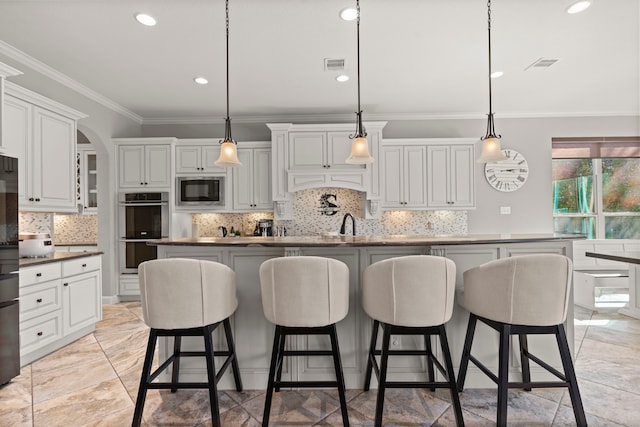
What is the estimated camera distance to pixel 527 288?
5.49ft

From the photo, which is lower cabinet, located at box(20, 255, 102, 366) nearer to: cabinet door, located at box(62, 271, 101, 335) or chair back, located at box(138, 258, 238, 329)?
cabinet door, located at box(62, 271, 101, 335)

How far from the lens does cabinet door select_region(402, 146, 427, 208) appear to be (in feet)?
14.8

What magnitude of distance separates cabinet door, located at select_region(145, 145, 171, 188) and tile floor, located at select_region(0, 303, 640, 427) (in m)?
2.42

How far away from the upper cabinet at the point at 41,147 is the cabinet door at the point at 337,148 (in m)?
2.79

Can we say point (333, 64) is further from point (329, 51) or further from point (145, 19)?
point (145, 19)

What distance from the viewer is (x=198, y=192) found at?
14.7 ft

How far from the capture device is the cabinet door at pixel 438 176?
4512 millimetres

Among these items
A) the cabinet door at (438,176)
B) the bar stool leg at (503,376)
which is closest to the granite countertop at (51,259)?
the bar stool leg at (503,376)

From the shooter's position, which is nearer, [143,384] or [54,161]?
[143,384]

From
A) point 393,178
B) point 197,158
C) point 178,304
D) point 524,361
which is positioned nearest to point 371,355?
point 524,361

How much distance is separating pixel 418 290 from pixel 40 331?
307 cm

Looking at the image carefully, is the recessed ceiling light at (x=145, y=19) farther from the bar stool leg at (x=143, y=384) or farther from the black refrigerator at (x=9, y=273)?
the bar stool leg at (x=143, y=384)

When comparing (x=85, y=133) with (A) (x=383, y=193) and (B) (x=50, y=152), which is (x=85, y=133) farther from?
(A) (x=383, y=193)

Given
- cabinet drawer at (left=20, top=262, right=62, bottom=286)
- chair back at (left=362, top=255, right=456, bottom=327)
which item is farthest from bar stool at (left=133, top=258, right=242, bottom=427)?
cabinet drawer at (left=20, top=262, right=62, bottom=286)
